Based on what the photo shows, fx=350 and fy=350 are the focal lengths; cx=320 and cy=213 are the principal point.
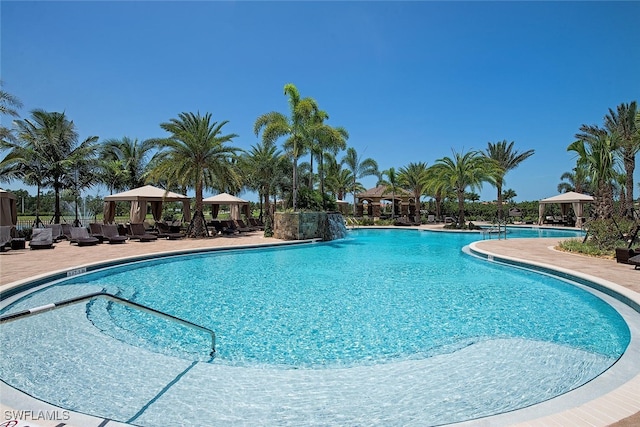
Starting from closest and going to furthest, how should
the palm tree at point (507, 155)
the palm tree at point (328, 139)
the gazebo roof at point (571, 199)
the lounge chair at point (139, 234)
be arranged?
the lounge chair at point (139, 234), the palm tree at point (328, 139), the gazebo roof at point (571, 199), the palm tree at point (507, 155)

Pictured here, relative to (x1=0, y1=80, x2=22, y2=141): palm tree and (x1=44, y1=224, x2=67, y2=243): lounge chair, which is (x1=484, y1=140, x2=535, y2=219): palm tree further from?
(x1=0, y1=80, x2=22, y2=141): palm tree

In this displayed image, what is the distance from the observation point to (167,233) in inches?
738

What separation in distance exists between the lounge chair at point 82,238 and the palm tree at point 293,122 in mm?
9517

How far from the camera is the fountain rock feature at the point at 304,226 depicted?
18.3 m

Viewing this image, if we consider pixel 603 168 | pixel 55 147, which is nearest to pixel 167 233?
pixel 55 147

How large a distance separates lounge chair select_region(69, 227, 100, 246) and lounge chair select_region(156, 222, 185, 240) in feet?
10.2

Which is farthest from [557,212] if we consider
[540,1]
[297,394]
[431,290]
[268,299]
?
[297,394]

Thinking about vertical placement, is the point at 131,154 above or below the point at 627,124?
below

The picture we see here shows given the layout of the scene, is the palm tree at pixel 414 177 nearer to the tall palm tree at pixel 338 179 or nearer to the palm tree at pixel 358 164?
the palm tree at pixel 358 164

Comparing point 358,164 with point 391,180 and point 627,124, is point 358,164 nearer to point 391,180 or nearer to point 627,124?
point 391,180

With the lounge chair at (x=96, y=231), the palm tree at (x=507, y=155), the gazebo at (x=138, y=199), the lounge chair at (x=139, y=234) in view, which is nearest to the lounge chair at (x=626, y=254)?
the lounge chair at (x=139, y=234)

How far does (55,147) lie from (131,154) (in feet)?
33.7

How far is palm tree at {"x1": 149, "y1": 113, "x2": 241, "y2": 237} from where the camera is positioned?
18500 millimetres

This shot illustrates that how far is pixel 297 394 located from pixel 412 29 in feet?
54.8
